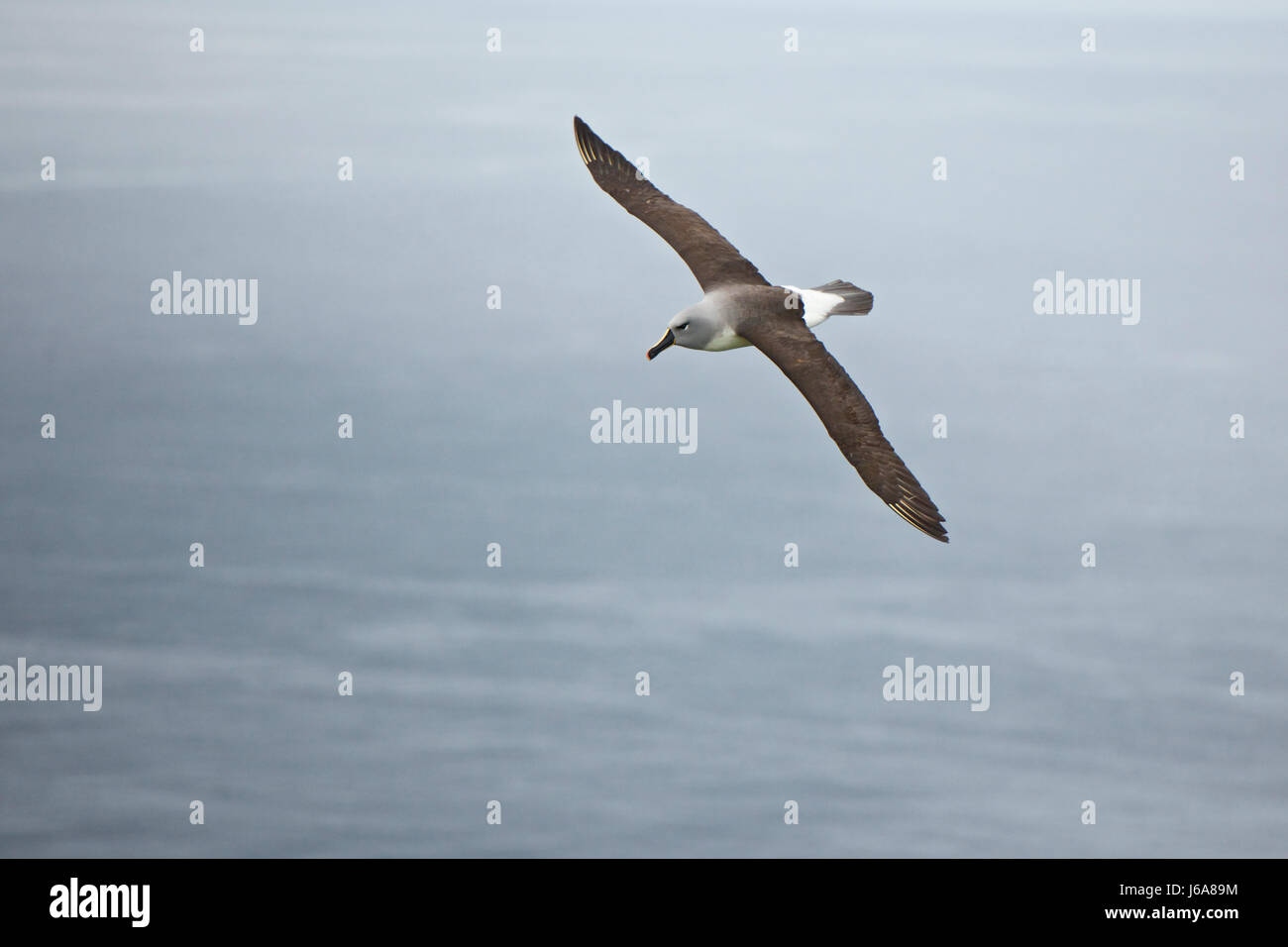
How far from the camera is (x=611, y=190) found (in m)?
21.4

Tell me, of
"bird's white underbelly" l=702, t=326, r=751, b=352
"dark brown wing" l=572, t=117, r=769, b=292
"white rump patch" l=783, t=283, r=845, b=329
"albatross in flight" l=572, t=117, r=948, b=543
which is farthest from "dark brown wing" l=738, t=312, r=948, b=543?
"dark brown wing" l=572, t=117, r=769, b=292

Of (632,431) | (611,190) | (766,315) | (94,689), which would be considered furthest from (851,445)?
(94,689)

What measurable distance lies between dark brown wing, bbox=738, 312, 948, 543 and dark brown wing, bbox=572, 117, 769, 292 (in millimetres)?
2012

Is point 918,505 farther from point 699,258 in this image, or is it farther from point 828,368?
point 699,258

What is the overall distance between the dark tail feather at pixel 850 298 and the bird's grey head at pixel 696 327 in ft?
4.83

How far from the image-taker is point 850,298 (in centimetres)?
1945

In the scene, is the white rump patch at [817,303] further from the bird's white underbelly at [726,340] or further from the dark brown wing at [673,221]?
the bird's white underbelly at [726,340]

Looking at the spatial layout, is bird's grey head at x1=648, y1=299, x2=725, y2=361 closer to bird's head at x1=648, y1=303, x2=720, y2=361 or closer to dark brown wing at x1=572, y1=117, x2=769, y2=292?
bird's head at x1=648, y1=303, x2=720, y2=361

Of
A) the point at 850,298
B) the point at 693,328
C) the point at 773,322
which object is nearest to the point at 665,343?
the point at 693,328

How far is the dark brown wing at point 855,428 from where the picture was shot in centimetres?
1683

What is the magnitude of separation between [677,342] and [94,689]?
79366 millimetres

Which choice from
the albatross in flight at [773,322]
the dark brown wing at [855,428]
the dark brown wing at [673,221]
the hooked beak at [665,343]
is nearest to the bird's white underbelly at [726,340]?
the albatross in flight at [773,322]

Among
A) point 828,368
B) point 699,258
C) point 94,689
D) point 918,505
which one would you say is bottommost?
point 94,689

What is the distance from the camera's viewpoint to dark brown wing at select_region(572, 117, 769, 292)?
64.3ft
